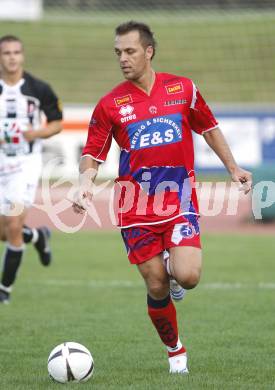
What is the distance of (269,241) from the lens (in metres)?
14.7

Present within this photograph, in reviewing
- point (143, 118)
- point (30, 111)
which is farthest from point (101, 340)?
point (30, 111)

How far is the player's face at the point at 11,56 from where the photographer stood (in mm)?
8562

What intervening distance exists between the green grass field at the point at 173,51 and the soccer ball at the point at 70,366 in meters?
21.8

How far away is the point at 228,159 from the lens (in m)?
5.86

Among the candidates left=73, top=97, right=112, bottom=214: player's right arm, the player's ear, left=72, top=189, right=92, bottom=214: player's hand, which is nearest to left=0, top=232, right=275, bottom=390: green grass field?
left=72, top=189, right=92, bottom=214: player's hand

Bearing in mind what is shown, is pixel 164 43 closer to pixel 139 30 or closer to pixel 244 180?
pixel 139 30

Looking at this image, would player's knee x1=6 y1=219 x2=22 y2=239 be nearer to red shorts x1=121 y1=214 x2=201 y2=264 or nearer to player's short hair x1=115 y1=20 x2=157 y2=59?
red shorts x1=121 y1=214 x2=201 y2=264

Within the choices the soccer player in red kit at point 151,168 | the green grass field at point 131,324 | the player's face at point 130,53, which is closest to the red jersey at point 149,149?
the soccer player in red kit at point 151,168

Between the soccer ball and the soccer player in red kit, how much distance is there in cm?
57

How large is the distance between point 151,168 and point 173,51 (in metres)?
24.5

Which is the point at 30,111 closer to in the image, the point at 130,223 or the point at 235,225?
the point at 130,223

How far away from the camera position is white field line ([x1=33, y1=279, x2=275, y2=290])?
32.2ft

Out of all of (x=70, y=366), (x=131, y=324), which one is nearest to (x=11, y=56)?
(x=131, y=324)

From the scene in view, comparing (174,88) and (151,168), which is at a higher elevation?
(174,88)
